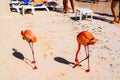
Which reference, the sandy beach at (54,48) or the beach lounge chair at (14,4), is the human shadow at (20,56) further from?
the beach lounge chair at (14,4)

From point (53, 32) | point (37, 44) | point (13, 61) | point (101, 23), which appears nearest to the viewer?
Result: point (13, 61)

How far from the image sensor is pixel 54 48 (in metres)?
8.54

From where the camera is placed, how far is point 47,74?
6.97 meters

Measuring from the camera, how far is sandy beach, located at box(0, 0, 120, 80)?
7.01 meters

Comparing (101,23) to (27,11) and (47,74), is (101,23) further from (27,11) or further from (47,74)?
(47,74)

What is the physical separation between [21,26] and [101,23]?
2.81m

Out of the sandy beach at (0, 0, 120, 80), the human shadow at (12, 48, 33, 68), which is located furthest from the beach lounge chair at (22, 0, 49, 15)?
the human shadow at (12, 48, 33, 68)

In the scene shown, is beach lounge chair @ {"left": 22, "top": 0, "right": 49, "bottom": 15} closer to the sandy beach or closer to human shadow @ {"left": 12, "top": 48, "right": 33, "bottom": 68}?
the sandy beach

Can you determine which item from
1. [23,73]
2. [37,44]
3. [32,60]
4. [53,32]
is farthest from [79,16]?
[23,73]

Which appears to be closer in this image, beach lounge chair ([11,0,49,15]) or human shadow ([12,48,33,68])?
human shadow ([12,48,33,68])

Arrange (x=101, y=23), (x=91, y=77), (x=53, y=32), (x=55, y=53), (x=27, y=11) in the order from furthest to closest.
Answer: (x=27, y=11) → (x=101, y=23) → (x=53, y=32) → (x=55, y=53) → (x=91, y=77)

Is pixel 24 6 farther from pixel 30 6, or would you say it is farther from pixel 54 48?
pixel 54 48

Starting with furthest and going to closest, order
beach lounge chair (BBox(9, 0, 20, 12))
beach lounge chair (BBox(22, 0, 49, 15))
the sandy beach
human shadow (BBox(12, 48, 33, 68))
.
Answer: beach lounge chair (BBox(9, 0, 20, 12)) < beach lounge chair (BBox(22, 0, 49, 15)) < human shadow (BBox(12, 48, 33, 68)) < the sandy beach

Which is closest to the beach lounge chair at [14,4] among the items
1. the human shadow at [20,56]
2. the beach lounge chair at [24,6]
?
the beach lounge chair at [24,6]
